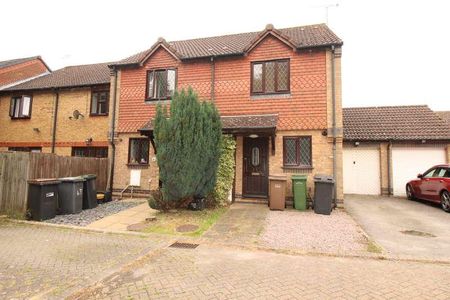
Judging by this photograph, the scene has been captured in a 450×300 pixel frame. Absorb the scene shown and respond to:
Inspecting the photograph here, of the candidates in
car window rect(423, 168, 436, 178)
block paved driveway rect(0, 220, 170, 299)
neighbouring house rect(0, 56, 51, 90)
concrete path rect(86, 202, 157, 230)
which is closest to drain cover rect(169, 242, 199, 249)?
block paved driveway rect(0, 220, 170, 299)

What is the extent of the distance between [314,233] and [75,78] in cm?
1626

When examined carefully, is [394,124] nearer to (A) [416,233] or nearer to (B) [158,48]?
(A) [416,233]

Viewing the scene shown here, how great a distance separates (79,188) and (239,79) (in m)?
7.50

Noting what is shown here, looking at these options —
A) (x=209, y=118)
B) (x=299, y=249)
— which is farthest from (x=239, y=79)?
(x=299, y=249)

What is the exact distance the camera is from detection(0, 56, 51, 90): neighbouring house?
1836 centimetres

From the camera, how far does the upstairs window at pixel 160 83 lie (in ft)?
40.2

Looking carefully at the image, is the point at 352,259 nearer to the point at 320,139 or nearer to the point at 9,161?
the point at 320,139

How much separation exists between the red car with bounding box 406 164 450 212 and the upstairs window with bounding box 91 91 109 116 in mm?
15681

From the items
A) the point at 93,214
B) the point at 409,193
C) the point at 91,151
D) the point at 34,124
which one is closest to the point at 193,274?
the point at 93,214

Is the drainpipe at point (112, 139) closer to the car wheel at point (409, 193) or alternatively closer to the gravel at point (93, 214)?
the gravel at point (93, 214)

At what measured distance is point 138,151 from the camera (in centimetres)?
1226

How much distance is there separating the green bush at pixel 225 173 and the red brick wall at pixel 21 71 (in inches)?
712

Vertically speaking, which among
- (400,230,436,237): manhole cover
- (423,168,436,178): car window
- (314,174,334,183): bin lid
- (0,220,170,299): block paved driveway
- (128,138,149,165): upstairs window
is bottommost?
(0,220,170,299): block paved driveway

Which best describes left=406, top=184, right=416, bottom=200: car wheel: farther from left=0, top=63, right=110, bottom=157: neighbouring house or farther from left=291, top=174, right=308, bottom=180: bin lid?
left=0, top=63, right=110, bottom=157: neighbouring house
